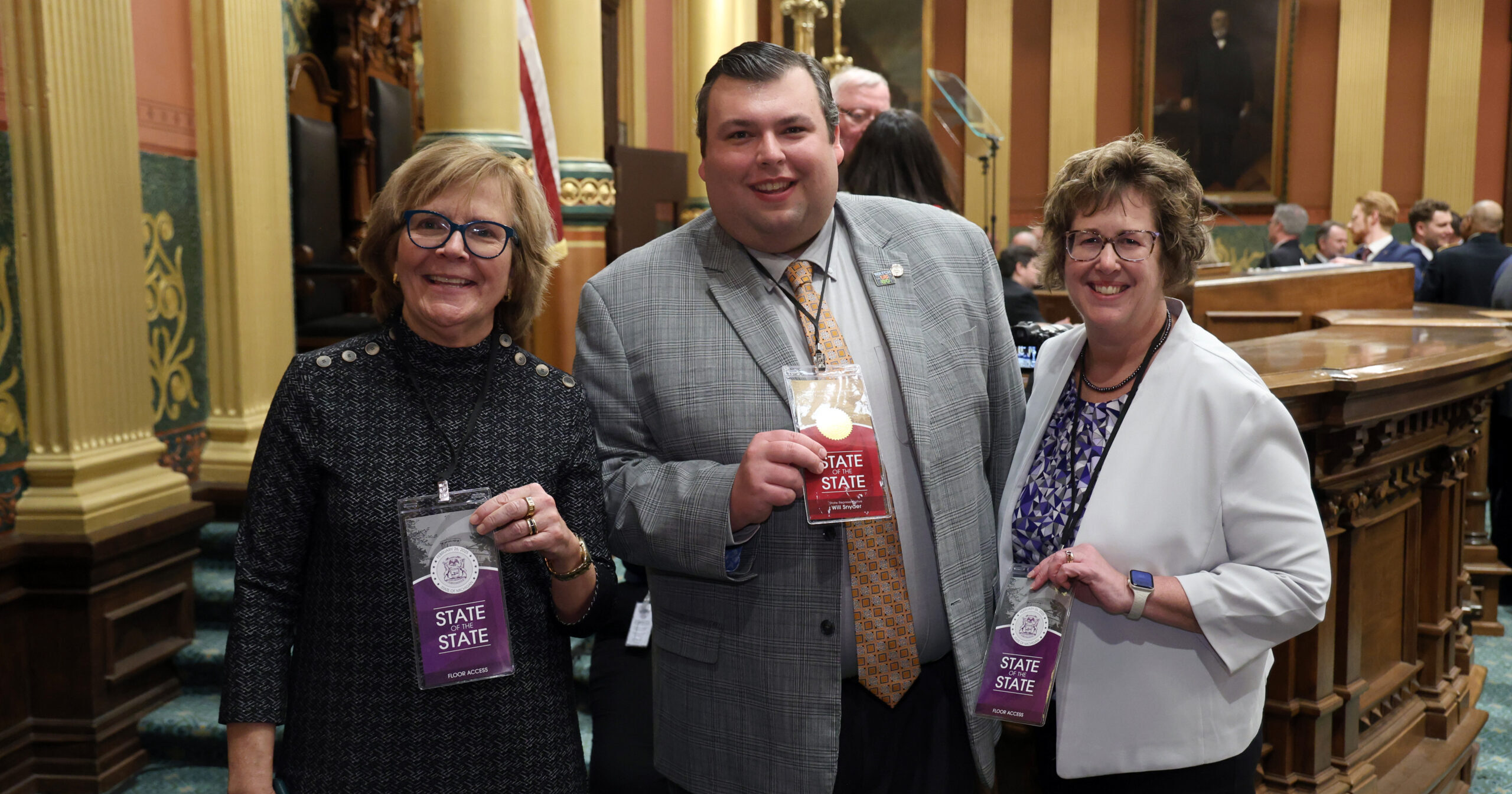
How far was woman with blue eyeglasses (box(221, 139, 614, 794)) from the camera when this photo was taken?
154cm

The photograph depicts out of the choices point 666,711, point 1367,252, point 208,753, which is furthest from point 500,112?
point 1367,252

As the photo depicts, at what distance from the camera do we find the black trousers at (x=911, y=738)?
180cm

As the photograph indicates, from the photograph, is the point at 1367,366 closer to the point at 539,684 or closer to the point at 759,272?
the point at 759,272

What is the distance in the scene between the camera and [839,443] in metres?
1.57

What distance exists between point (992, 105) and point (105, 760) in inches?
429

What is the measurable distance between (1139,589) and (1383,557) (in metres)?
1.72

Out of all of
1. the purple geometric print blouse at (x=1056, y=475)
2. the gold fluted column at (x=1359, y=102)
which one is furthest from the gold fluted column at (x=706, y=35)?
the gold fluted column at (x=1359, y=102)

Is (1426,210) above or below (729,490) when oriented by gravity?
above

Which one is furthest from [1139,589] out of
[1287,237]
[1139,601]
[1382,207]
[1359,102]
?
[1359,102]

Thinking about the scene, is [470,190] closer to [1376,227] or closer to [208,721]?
[208,721]

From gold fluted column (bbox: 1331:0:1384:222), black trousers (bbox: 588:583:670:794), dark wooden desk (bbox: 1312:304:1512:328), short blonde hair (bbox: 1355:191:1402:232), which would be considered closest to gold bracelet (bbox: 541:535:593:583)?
black trousers (bbox: 588:583:670:794)

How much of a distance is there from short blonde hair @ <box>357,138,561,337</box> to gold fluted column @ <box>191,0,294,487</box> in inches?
121

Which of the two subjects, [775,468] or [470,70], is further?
[470,70]

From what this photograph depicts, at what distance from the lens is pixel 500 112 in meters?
3.89
